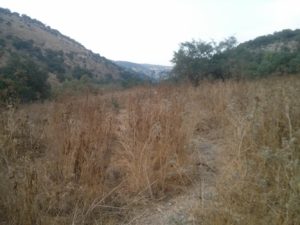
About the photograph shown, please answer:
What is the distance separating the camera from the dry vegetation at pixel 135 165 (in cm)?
216

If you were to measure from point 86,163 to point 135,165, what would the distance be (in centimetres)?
48

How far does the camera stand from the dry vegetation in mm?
2160

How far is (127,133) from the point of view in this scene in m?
3.67

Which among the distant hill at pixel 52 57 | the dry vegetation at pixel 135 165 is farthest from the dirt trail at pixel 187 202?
the distant hill at pixel 52 57

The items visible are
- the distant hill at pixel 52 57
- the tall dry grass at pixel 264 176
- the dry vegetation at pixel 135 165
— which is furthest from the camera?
the distant hill at pixel 52 57

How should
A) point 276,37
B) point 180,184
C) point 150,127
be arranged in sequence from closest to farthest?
point 180,184
point 150,127
point 276,37

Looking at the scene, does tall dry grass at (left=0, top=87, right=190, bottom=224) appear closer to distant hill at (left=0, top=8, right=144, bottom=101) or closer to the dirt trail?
the dirt trail

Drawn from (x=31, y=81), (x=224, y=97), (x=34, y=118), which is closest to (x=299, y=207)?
(x=34, y=118)

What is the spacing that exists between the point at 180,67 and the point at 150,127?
685 inches

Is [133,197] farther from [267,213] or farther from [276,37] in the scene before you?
[276,37]

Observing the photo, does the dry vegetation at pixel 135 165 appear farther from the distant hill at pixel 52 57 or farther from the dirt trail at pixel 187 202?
the distant hill at pixel 52 57

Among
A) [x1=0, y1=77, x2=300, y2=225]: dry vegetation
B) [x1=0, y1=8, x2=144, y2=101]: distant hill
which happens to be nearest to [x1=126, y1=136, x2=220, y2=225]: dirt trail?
[x1=0, y1=77, x2=300, y2=225]: dry vegetation

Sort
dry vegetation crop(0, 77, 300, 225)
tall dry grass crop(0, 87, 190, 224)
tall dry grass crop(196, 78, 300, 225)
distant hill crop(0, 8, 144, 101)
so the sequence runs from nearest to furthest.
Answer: tall dry grass crop(196, 78, 300, 225), dry vegetation crop(0, 77, 300, 225), tall dry grass crop(0, 87, 190, 224), distant hill crop(0, 8, 144, 101)

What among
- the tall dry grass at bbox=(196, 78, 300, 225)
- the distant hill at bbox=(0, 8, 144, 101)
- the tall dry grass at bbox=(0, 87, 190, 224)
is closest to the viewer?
the tall dry grass at bbox=(196, 78, 300, 225)
